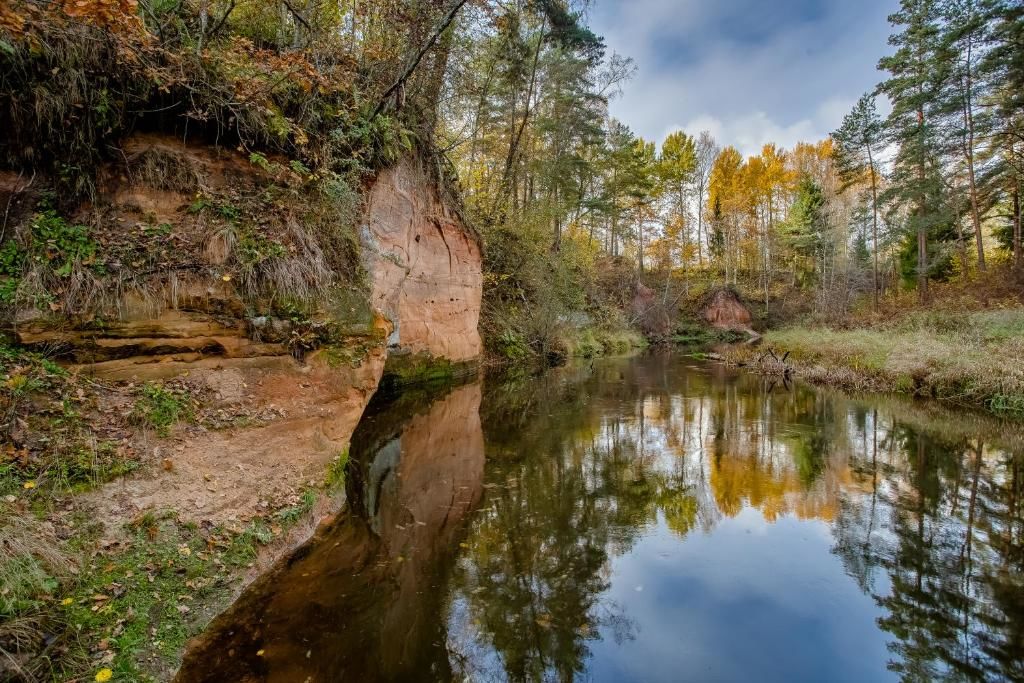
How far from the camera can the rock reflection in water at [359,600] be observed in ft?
9.51

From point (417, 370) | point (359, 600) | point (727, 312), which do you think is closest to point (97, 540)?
point (359, 600)

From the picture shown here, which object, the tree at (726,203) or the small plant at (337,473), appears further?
the tree at (726,203)

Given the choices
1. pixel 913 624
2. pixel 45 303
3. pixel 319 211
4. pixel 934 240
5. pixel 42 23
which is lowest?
pixel 913 624

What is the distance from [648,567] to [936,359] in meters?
13.1

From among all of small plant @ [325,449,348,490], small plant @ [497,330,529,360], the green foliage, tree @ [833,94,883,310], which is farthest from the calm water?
tree @ [833,94,883,310]

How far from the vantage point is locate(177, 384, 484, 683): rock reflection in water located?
2.90 metres

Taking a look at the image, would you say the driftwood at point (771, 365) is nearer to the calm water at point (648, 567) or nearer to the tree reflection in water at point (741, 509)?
the tree reflection in water at point (741, 509)

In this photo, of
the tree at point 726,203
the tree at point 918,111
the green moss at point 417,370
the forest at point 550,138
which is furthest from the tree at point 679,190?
the green moss at point 417,370

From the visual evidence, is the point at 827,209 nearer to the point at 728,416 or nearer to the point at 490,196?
the point at 490,196

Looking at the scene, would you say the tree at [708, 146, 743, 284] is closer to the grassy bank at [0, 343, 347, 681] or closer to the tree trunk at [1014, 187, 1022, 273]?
the tree trunk at [1014, 187, 1022, 273]

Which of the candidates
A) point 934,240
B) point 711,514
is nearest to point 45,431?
point 711,514

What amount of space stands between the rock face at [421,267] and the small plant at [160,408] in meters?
3.90

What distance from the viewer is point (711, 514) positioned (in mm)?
5742

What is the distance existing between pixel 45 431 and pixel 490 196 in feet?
54.6
